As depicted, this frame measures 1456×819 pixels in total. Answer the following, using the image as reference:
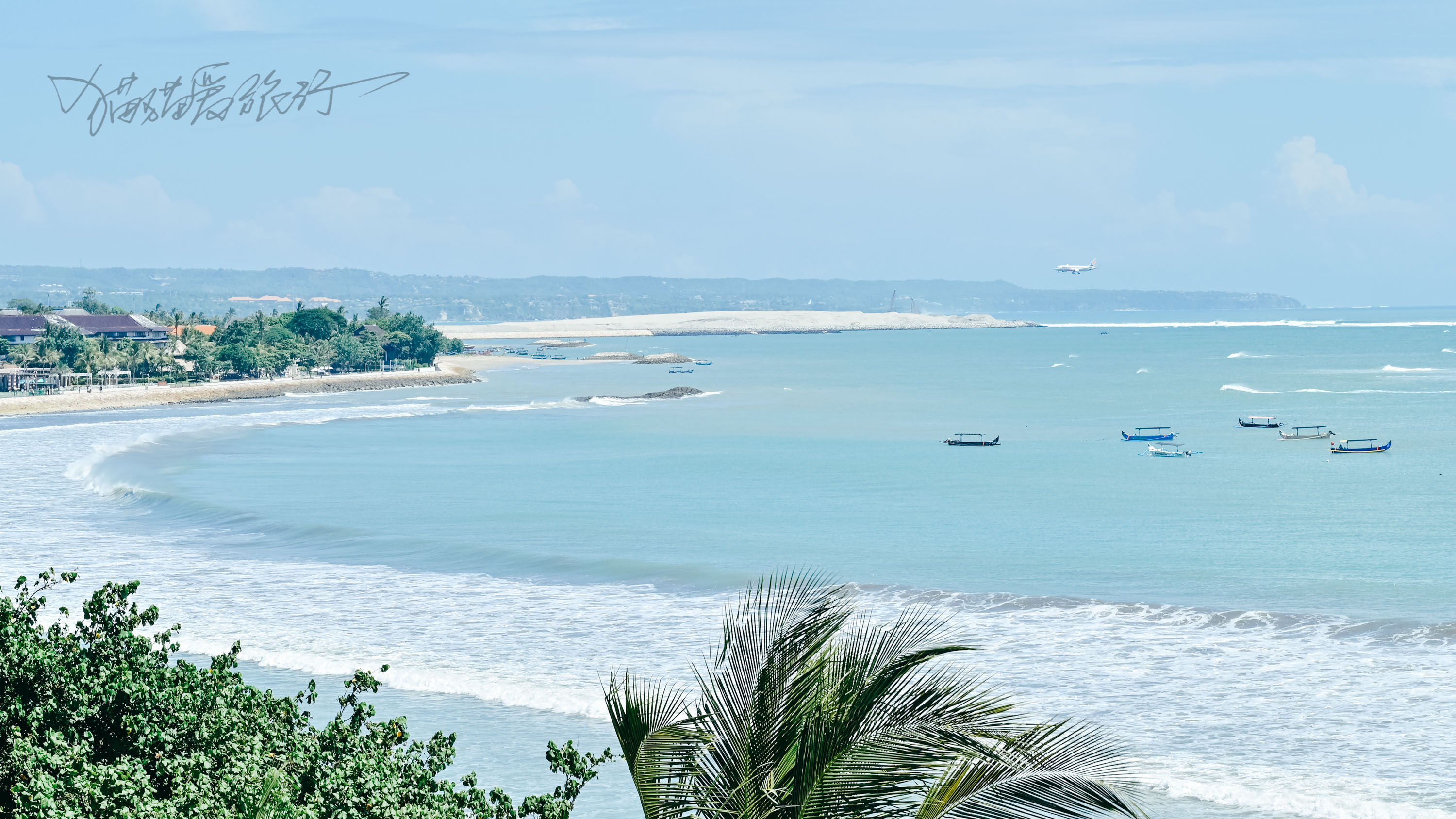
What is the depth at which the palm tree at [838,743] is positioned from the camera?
8281mm

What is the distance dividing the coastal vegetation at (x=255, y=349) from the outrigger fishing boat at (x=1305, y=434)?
94096 mm

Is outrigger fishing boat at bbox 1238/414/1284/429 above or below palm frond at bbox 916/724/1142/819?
above

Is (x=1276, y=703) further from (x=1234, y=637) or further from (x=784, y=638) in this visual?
(x=784, y=638)

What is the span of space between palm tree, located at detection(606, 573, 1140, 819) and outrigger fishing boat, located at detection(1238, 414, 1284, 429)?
75.3m

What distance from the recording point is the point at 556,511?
1800 inches

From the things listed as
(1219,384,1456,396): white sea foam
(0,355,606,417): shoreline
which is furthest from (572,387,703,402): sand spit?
(1219,384,1456,396): white sea foam

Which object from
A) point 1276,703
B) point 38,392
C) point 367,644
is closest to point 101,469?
point 367,644

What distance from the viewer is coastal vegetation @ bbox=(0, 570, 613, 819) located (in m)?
8.63

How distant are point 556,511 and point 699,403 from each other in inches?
2273

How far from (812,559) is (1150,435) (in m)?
42.1

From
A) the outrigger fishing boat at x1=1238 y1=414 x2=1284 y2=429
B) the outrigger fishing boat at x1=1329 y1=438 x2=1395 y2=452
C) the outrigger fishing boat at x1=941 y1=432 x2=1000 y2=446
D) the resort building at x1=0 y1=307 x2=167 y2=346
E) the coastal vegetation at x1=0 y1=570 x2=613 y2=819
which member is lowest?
the coastal vegetation at x1=0 y1=570 x2=613 y2=819

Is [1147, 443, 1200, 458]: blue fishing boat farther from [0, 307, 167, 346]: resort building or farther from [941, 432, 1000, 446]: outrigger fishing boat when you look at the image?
[0, 307, 167, 346]: resort building

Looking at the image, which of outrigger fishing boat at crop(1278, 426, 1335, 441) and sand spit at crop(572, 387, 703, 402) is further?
sand spit at crop(572, 387, 703, 402)

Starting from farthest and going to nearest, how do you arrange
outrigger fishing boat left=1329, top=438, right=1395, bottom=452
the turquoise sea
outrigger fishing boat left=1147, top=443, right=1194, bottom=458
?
1. outrigger fishing boat left=1329, top=438, right=1395, bottom=452
2. outrigger fishing boat left=1147, top=443, right=1194, bottom=458
3. the turquoise sea
